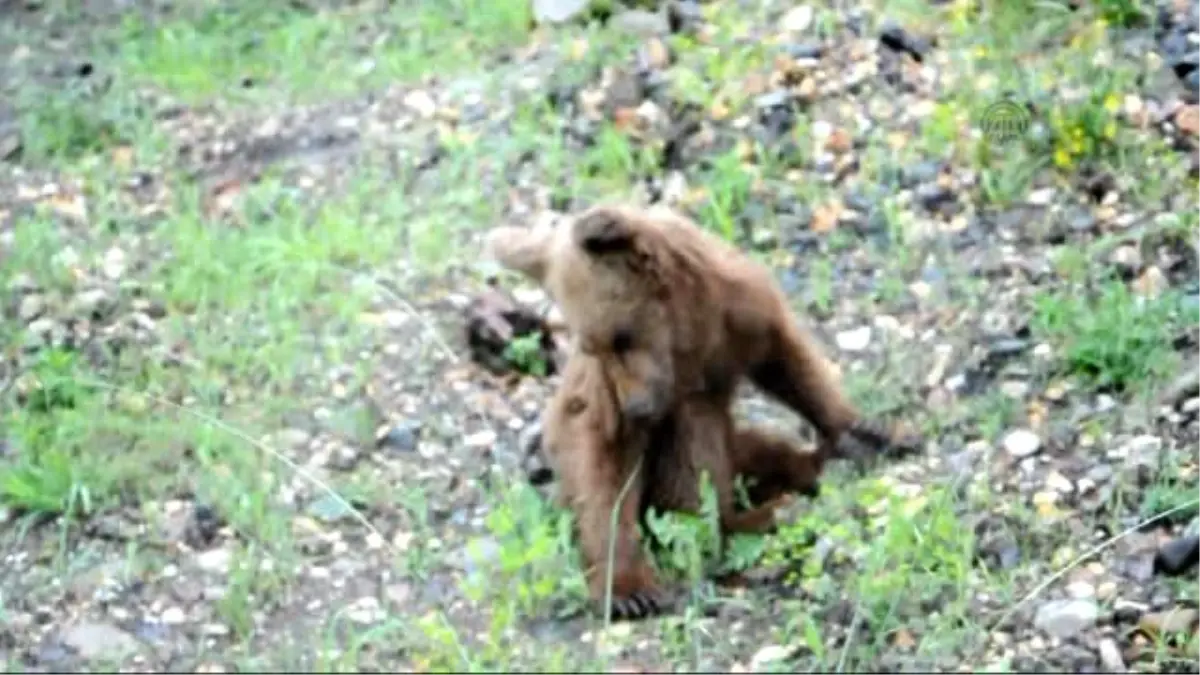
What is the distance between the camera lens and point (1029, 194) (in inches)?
288

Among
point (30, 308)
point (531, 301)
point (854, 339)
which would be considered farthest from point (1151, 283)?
point (30, 308)

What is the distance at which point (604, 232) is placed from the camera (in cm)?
562

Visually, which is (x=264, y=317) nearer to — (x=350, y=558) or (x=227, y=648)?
(x=350, y=558)

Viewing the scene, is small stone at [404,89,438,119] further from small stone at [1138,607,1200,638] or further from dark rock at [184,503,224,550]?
small stone at [1138,607,1200,638]

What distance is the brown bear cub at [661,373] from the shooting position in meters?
5.70

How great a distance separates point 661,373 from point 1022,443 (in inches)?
39.2

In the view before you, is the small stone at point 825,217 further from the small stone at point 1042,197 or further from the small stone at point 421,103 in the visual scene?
the small stone at point 421,103

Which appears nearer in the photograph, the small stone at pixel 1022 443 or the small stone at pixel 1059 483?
the small stone at pixel 1059 483

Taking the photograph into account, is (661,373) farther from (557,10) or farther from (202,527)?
(557,10)

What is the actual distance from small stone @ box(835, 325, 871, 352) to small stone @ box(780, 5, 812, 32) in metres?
1.77

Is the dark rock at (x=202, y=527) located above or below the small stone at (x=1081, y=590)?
below

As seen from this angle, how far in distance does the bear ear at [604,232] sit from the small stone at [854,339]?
4.27ft

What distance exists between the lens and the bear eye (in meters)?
5.75

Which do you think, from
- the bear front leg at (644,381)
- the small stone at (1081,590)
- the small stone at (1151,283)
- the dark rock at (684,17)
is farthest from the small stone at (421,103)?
the small stone at (1081,590)
